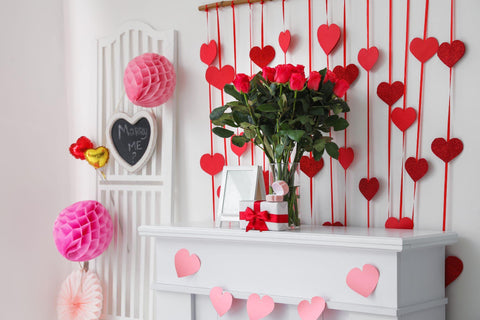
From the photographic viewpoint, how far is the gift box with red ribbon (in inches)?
73.4

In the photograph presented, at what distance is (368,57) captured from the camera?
2.03 meters

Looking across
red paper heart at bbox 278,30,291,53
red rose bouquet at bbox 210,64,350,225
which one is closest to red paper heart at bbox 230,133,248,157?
red rose bouquet at bbox 210,64,350,225

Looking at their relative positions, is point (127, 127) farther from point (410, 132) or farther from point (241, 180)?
point (410, 132)

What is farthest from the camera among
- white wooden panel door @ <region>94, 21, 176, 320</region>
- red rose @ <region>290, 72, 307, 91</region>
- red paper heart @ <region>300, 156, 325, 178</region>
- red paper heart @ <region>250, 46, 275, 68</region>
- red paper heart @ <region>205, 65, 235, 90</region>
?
white wooden panel door @ <region>94, 21, 176, 320</region>

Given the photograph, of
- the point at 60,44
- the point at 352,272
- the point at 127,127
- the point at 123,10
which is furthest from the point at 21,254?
the point at 352,272

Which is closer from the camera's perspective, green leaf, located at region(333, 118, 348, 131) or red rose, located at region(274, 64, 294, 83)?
red rose, located at region(274, 64, 294, 83)

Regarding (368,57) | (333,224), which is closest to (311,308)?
(333,224)

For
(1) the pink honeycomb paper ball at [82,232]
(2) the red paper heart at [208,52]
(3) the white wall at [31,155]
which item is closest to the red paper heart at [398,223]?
(2) the red paper heart at [208,52]

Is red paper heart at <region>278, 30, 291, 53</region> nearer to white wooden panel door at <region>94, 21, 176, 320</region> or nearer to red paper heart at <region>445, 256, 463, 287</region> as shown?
white wooden panel door at <region>94, 21, 176, 320</region>

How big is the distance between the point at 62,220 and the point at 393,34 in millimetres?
1511

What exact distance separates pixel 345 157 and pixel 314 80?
0.33 m

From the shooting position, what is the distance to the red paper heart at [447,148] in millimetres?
1862

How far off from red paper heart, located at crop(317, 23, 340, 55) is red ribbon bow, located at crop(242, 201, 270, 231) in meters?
0.63

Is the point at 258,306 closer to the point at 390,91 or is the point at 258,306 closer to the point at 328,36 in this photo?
the point at 390,91
